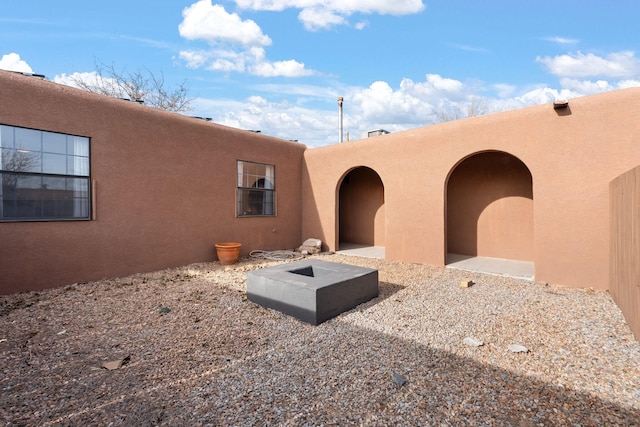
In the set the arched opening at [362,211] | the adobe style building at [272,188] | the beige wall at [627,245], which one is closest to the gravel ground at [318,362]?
the beige wall at [627,245]

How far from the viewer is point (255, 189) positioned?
8.62m

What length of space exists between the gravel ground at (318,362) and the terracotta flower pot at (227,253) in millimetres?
2442

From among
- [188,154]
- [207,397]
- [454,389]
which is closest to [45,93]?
[188,154]

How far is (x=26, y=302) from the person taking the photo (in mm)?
4594

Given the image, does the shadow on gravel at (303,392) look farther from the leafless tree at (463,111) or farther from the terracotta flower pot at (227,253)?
the leafless tree at (463,111)

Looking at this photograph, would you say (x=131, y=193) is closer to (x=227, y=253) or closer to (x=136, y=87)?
(x=227, y=253)

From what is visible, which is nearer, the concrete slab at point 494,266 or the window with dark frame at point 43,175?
the window with dark frame at point 43,175

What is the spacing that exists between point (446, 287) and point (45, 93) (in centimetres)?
795

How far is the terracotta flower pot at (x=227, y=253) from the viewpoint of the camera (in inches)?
289

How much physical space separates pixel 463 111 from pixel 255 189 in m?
15.8

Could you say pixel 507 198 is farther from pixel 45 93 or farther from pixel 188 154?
pixel 45 93

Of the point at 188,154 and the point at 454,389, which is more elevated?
the point at 188,154

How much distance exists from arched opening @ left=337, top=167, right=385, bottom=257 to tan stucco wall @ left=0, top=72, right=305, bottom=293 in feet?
11.8

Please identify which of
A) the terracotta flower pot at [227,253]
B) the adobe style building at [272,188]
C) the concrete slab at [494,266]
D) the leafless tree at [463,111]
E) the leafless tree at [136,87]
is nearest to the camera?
the adobe style building at [272,188]
